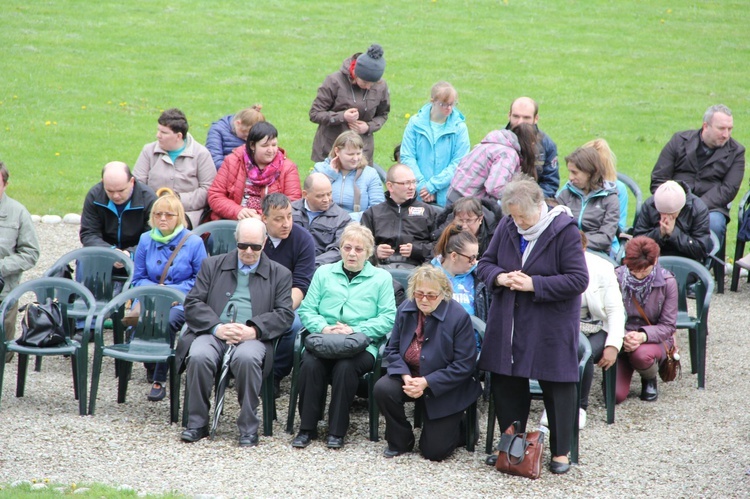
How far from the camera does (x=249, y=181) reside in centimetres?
981

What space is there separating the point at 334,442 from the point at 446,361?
103cm

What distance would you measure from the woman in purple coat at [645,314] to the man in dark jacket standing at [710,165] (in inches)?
117

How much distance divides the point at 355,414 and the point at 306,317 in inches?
37.6

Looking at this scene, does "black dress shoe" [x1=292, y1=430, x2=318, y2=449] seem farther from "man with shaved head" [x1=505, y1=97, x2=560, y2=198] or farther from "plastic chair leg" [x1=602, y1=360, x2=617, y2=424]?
"man with shaved head" [x1=505, y1=97, x2=560, y2=198]

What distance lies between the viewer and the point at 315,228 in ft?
30.1

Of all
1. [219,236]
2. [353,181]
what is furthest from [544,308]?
[219,236]

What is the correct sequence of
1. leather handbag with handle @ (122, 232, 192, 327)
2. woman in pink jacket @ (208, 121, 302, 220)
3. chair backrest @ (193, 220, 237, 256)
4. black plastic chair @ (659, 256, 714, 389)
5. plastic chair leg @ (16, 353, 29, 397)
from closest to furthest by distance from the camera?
plastic chair leg @ (16, 353, 29, 397)
leather handbag with handle @ (122, 232, 192, 327)
black plastic chair @ (659, 256, 714, 389)
chair backrest @ (193, 220, 237, 256)
woman in pink jacket @ (208, 121, 302, 220)

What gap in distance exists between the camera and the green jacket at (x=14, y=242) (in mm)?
8781

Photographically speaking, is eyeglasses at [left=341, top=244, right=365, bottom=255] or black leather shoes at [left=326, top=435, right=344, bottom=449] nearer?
black leather shoes at [left=326, top=435, right=344, bottom=449]

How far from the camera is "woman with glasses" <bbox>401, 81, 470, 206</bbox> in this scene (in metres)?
10.2

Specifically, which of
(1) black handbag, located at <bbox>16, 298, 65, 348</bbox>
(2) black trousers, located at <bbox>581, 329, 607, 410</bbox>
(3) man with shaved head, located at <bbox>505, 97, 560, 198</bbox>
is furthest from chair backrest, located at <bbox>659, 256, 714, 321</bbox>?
(1) black handbag, located at <bbox>16, 298, 65, 348</bbox>

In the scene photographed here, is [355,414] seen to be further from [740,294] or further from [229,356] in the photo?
[740,294]

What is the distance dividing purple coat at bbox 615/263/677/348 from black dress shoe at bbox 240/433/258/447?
321 centimetres

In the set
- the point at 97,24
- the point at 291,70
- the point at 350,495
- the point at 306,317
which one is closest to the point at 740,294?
the point at 306,317
